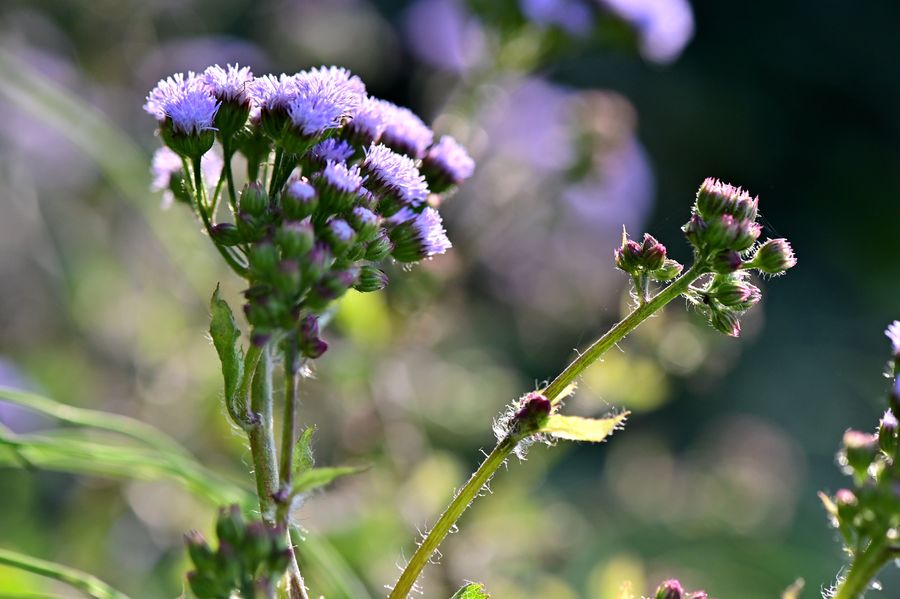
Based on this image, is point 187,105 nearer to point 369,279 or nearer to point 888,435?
point 369,279

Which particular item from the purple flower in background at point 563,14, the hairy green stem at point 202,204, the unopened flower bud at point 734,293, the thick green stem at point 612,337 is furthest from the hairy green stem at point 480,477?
the purple flower in background at point 563,14

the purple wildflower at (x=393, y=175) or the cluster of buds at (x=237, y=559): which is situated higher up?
the purple wildflower at (x=393, y=175)

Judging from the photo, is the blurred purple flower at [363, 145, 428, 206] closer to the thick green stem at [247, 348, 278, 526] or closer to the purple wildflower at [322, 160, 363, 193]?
the purple wildflower at [322, 160, 363, 193]

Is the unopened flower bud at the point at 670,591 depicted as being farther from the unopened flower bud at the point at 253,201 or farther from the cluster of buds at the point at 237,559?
the unopened flower bud at the point at 253,201

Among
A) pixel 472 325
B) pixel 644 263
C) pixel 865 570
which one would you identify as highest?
pixel 472 325

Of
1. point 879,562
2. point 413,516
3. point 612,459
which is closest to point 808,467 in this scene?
point 612,459

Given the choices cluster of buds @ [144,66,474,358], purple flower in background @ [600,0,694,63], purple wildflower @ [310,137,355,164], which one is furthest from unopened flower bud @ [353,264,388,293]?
purple flower in background @ [600,0,694,63]

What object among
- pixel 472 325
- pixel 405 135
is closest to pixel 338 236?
pixel 405 135
